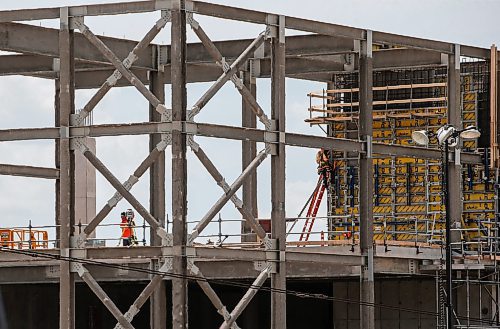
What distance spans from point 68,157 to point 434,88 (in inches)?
840

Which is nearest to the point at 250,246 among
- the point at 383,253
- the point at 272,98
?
the point at 383,253

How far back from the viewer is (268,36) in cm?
4312

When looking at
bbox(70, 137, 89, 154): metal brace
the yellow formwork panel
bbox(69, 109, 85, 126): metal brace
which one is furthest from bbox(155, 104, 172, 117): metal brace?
the yellow formwork panel

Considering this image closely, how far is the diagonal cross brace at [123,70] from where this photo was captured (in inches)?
1604

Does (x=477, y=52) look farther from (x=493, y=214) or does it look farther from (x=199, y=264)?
(x=199, y=264)

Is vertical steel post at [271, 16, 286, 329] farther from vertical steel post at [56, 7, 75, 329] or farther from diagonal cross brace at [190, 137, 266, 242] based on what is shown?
vertical steel post at [56, 7, 75, 329]

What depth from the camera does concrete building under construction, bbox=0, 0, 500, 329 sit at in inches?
1615

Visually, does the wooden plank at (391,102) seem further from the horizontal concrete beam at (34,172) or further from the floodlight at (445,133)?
the floodlight at (445,133)

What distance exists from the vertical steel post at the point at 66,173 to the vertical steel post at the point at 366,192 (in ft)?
32.7

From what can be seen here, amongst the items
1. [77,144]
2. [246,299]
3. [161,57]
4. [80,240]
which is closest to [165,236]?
[80,240]

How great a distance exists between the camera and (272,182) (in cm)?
4359

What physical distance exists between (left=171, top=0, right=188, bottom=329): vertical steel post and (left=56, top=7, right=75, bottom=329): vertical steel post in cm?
321

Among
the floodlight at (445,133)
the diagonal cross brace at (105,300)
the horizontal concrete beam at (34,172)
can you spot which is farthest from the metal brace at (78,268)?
the floodlight at (445,133)

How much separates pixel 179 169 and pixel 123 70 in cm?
328
